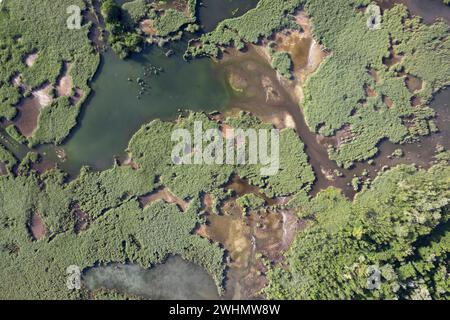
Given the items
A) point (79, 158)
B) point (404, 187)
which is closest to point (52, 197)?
point (79, 158)

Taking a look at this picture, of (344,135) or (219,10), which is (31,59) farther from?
(344,135)

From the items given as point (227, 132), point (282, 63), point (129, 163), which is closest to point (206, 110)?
point (227, 132)

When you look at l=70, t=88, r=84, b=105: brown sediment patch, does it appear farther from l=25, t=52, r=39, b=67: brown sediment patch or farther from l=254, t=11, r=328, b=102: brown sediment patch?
l=254, t=11, r=328, b=102: brown sediment patch

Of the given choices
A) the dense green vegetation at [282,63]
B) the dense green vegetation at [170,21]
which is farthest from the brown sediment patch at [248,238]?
the dense green vegetation at [170,21]
